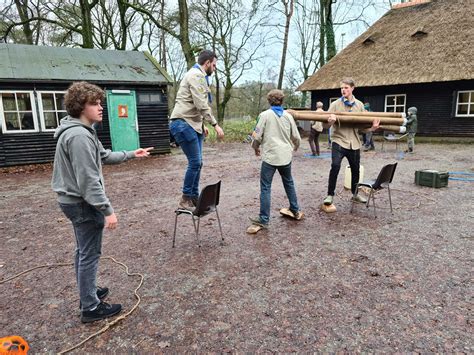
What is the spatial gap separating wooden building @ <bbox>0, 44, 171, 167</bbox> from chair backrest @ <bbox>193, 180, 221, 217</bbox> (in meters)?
Result: 9.97

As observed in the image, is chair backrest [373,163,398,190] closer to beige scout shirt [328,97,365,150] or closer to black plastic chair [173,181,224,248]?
→ beige scout shirt [328,97,365,150]

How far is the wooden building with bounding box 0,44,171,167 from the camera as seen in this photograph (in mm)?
11242

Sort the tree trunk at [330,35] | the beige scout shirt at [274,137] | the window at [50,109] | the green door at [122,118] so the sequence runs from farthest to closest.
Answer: the tree trunk at [330,35], the green door at [122,118], the window at [50,109], the beige scout shirt at [274,137]

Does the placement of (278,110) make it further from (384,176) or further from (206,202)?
(384,176)

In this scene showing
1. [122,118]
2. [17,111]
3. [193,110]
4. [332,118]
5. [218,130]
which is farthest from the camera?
[122,118]

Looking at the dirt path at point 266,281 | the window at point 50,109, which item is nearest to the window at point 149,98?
the window at point 50,109

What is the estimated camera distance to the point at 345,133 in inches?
203

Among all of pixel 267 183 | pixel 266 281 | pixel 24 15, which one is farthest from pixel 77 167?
pixel 24 15

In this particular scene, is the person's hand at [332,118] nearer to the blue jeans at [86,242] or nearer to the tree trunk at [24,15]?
the blue jeans at [86,242]

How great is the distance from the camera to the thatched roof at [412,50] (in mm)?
16219

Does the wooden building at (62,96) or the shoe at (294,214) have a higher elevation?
the wooden building at (62,96)

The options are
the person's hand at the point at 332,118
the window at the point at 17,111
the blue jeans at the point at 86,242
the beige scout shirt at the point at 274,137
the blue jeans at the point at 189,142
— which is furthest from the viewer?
the window at the point at 17,111

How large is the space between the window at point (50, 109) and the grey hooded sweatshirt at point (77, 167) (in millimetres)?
10962

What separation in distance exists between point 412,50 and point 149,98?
48.2 ft
